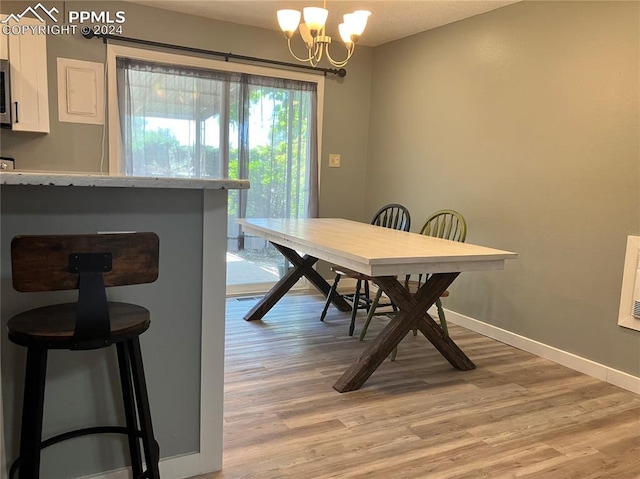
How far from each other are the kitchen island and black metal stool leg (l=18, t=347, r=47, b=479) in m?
0.19

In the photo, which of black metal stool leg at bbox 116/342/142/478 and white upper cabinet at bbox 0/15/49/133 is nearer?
black metal stool leg at bbox 116/342/142/478

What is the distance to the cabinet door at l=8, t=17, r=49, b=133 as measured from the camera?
10.4ft

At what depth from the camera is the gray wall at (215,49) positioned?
351 centimetres

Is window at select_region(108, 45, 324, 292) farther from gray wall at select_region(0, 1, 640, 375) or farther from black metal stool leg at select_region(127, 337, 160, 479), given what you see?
black metal stool leg at select_region(127, 337, 160, 479)

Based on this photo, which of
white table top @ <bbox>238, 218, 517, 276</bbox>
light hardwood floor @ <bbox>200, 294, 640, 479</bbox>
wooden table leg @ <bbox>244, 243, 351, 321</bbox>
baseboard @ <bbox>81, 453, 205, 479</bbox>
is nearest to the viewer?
baseboard @ <bbox>81, 453, 205, 479</bbox>

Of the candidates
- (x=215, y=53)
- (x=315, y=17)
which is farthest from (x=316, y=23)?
(x=215, y=53)

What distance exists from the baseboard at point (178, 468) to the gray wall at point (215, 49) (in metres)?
2.59

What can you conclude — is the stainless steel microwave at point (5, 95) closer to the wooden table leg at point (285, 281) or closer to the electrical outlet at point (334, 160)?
the wooden table leg at point (285, 281)

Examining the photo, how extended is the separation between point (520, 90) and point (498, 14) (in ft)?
1.94

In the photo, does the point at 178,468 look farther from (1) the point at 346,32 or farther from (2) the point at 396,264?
(1) the point at 346,32

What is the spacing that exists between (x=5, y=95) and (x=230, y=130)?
5.26 feet

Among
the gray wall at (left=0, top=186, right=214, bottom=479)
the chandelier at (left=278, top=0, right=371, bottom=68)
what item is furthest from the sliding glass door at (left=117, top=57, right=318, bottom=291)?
the gray wall at (left=0, top=186, right=214, bottom=479)

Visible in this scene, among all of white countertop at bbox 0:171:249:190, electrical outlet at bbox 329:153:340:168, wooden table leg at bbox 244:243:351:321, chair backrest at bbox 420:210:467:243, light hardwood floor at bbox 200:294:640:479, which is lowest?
light hardwood floor at bbox 200:294:640:479

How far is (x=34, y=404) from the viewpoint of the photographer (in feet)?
4.33
